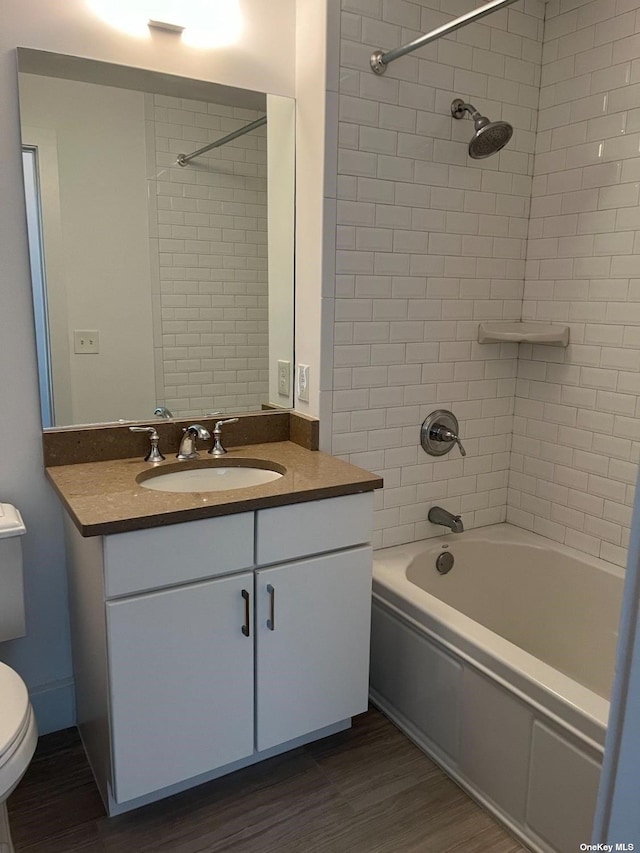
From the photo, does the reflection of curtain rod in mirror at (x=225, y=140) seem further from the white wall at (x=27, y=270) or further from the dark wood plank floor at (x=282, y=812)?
the dark wood plank floor at (x=282, y=812)

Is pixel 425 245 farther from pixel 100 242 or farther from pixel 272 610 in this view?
pixel 272 610

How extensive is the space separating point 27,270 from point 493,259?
1668 millimetres

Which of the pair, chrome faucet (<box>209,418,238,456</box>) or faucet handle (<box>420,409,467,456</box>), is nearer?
chrome faucet (<box>209,418,238,456</box>)

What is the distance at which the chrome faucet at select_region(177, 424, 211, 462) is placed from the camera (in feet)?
6.87

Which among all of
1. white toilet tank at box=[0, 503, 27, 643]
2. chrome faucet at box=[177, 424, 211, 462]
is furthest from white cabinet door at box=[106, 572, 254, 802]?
chrome faucet at box=[177, 424, 211, 462]

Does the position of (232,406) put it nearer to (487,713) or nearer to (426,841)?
(487,713)

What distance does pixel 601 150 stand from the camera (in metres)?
2.32

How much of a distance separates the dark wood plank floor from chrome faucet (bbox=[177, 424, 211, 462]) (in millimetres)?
969

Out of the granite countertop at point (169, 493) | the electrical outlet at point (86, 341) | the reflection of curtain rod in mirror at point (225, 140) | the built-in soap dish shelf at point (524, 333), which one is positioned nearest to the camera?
the granite countertop at point (169, 493)

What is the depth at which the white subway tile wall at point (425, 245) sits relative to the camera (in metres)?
2.21

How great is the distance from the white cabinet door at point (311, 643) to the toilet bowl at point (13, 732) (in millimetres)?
603

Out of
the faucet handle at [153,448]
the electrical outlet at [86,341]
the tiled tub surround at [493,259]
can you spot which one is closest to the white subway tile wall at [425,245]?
the tiled tub surround at [493,259]

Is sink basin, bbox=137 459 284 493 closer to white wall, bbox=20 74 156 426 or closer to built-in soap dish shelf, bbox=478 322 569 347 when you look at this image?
white wall, bbox=20 74 156 426

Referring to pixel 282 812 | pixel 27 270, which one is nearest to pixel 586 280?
pixel 27 270
